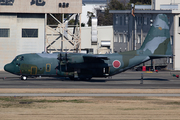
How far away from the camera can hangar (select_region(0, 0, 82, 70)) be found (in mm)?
58406

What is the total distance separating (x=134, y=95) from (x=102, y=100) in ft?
12.4

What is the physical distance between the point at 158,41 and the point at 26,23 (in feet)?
101

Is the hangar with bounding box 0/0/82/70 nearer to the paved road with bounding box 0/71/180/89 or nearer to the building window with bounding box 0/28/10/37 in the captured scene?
the building window with bounding box 0/28/10/37

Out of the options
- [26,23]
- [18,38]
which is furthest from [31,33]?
[18,38]

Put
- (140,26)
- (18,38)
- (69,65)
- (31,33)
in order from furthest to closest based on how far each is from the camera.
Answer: (140,26)
(31,33)
(18,38)
(69,65)

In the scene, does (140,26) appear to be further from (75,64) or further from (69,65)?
(69,65)

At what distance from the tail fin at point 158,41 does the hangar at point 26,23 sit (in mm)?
23638

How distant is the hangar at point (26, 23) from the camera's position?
58.4m

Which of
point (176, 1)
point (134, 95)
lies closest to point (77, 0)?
point (176, 1)

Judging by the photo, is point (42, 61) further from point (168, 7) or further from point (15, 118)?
point (168, 7)

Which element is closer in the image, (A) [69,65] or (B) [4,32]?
(A) [69,65]

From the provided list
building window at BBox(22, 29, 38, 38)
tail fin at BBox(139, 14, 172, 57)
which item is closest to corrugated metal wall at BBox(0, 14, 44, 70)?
building window at BBox(22, 29, 38, 38)

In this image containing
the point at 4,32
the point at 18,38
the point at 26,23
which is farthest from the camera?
the point at 26,23

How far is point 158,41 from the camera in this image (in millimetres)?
38938
